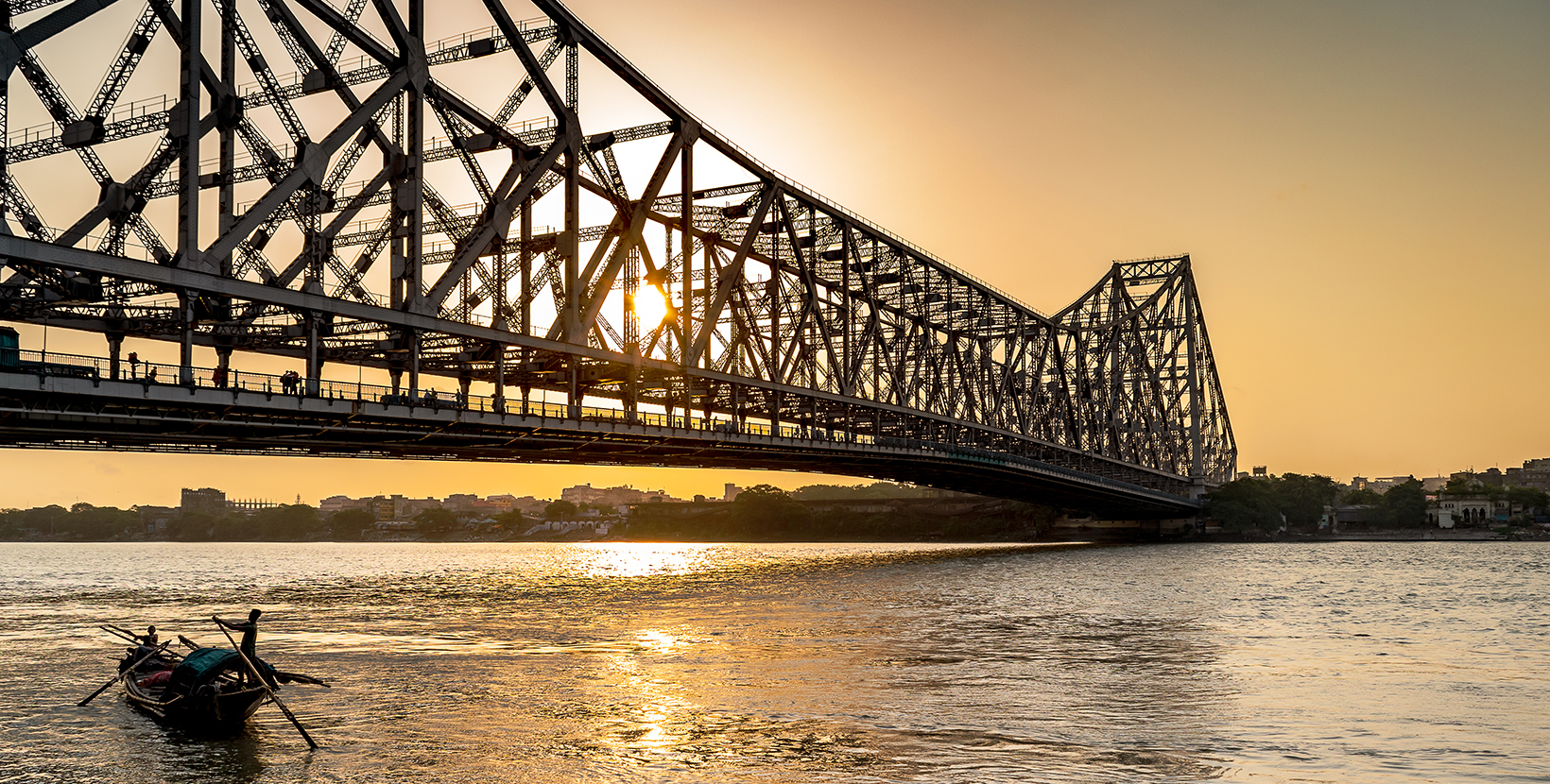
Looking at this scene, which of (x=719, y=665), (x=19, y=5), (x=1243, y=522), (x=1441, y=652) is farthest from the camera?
(x=1243, y=522)

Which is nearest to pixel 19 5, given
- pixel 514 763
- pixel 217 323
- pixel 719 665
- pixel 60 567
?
pixel 217 323

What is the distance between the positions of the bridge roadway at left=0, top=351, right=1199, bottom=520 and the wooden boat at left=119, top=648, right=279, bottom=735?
17.3 metres

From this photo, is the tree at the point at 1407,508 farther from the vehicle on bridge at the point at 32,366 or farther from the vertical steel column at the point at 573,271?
the vehicle on bridge at the point at 32,366

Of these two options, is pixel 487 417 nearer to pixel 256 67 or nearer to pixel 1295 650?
pixel 256 67

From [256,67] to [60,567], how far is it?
311 feet

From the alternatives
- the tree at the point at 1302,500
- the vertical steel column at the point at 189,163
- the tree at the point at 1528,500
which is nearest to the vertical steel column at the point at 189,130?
the vertical steel column at the point at 189,163

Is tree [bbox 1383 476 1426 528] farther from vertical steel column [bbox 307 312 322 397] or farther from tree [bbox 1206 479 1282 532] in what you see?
vertical steel column [bbox 307 312 322 397]

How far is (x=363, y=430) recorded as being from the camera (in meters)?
53.9

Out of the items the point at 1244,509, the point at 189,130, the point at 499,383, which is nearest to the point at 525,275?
the point at 499,383

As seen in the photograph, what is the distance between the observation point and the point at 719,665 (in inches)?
1325

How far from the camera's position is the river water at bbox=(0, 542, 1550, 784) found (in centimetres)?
2123

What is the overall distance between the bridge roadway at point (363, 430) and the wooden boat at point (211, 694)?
17.3m

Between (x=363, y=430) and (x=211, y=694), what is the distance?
101 feet

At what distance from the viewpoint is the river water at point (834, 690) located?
21.2 metres
